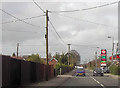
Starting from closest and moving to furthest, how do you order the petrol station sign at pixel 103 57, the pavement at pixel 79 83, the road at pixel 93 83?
the pavement at pixel 79 83, the road at pixel 93 83, the petrol station sign at pixel 103 57

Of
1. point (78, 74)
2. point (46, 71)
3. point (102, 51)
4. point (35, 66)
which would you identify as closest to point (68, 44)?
point (102, 51)

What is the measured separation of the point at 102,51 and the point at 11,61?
2466 inches

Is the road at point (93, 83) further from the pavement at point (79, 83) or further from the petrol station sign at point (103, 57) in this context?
the petrol station sign at point (103, 57)

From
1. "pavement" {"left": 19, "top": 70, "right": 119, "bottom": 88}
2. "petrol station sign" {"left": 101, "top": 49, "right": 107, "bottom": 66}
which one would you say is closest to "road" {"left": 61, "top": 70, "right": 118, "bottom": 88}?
"pavement" {"left": 19, "top": 70, "right": 119, "bottom": 88}

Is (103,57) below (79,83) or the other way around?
the other way around

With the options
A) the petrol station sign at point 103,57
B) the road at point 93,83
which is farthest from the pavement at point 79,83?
the petrol station sign at point 103,57

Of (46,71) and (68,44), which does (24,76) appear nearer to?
(46,71)

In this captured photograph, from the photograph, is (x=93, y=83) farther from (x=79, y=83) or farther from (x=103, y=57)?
(x=103, y=57)

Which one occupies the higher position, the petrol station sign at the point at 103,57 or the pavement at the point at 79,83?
the petrol station sign at the point at 103,57

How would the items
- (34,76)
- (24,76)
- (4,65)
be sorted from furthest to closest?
(34,76)
(24,76)
(4,65)

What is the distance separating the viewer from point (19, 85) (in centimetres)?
1930

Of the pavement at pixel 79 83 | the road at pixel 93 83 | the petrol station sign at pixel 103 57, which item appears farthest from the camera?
the petrol station sign at pixel 103 57

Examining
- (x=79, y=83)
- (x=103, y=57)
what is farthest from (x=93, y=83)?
(x=103, y=57)

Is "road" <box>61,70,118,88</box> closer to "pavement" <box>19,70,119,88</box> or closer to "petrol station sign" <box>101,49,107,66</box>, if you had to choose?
"pavement" <box>19,70,119,88</box>
